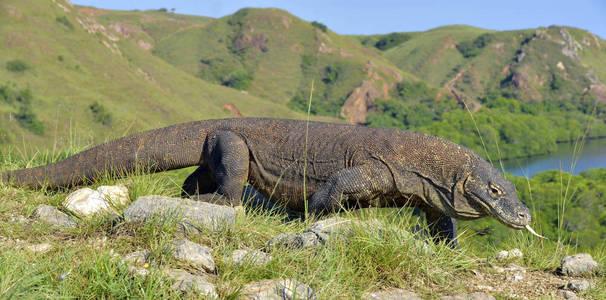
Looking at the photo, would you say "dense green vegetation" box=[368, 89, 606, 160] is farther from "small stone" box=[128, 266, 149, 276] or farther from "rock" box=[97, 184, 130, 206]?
"small stone" box=[128, 266, 149, 276]

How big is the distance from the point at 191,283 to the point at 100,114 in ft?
170

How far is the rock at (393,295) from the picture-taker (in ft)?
10.6

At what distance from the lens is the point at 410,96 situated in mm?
113312

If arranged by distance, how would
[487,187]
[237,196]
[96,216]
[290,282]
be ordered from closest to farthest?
[290,282]
[96,216]
[487,187]
[237,196]

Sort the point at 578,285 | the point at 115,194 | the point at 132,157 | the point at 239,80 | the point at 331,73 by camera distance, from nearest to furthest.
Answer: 1. the point at 578,285
2. the point at 115,194
3. the point at 132,157
4. the point at 239,80
5. the point at 331,73

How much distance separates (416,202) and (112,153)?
3.10 meters

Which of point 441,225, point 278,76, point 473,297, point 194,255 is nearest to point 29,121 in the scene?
point 441,225

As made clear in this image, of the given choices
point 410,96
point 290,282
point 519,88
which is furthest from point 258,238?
point 519,88

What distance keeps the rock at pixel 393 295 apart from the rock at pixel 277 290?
431 millimetres

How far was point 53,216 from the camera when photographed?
13.9 feet

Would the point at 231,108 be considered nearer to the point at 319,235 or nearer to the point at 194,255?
the point at 319,235

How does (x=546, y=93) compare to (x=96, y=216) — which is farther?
(x=546, y=93)

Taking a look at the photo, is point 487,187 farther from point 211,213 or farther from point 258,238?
point 211,213

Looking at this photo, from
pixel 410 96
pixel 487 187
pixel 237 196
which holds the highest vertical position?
pixel 487 187
